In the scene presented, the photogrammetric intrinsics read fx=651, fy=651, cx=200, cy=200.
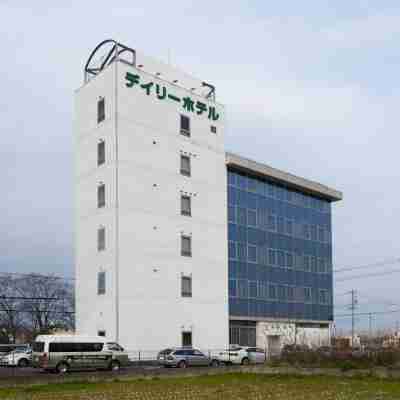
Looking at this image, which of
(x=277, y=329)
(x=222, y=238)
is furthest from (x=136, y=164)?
(x=277, y=329)

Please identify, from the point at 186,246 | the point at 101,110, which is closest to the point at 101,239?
the point at 186,246

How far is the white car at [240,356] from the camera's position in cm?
5028

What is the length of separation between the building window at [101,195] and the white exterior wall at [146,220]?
55 centimetres

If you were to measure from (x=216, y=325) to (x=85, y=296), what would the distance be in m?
11.6

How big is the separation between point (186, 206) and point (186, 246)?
11.2 feet

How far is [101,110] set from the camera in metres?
53.8

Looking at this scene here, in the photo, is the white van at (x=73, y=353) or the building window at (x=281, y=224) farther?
the building window at (x=281, y=224)

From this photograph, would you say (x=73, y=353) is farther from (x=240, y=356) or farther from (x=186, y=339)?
(x=186, y=339)

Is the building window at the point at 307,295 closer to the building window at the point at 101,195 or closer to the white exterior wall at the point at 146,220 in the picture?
the white exterior wall at the point at 146,220

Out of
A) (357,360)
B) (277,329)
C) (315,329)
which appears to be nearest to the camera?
(357,360)

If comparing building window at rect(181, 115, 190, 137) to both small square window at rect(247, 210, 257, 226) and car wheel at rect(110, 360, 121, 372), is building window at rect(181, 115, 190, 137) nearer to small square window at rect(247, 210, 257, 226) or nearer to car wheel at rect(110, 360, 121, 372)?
small square window at rect(247, 210, 257, 226)

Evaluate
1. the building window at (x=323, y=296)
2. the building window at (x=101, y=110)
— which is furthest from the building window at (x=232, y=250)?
the building window at (x=101, y=110)

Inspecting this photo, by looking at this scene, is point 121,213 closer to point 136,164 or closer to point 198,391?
point 136,164

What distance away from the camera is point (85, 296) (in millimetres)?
53531
